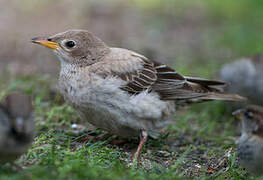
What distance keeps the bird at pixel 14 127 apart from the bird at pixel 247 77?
5.13 metres

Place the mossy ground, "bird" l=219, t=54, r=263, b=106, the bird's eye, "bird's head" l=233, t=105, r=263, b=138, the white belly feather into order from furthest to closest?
1. "bird" l=219, t=54, r=263, b=106
2. the white belly feather
3. the bird's eye
4. "bird's head" l=233, t=105, r=263, b=138
5. the mossy ground

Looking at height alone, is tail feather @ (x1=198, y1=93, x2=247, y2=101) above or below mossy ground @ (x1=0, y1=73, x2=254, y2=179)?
above

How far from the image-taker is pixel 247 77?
8.70 meters

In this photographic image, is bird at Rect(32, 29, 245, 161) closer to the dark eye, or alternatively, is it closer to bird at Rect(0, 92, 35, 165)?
the dark eye

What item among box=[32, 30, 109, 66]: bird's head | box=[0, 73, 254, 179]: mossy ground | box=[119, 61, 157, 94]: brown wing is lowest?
box=[0, 73, 254, 179]: mossy ground

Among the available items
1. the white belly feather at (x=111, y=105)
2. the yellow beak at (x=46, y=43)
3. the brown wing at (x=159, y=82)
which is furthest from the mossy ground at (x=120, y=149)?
the yellow beak at (x=46, y=43)

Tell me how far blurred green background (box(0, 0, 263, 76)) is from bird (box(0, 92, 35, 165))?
5052 millimetres

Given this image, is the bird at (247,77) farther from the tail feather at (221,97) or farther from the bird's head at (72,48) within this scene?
the bird's head at (72,48)

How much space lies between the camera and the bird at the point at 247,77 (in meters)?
8.49

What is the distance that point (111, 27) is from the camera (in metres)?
12.6

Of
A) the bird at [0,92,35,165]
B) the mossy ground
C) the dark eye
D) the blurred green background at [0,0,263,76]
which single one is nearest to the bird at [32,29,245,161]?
the dark eye

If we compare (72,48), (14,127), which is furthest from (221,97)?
(14,127)

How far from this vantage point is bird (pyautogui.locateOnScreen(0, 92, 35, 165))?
14.5 ft

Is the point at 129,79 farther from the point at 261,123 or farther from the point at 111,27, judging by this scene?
the point at 111,27
